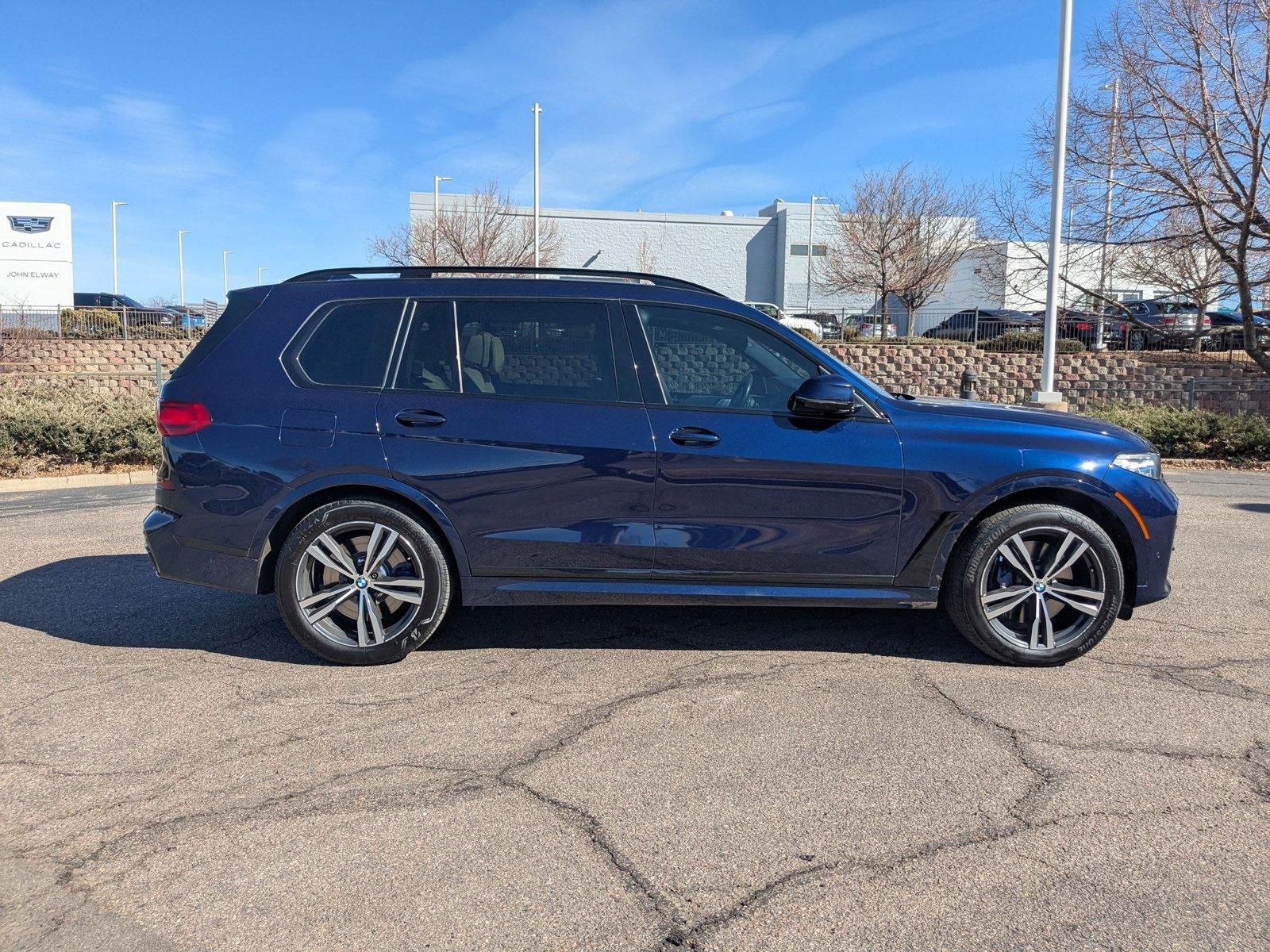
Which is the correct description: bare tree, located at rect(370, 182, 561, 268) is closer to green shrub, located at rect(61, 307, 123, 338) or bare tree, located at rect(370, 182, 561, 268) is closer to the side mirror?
green shrub, located at rect(61, 307, 123, 338)

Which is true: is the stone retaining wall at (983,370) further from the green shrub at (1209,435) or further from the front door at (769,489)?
the front door at (769,489)

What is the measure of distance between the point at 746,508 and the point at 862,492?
55 centimetres

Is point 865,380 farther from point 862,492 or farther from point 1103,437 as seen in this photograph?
point 1103,437

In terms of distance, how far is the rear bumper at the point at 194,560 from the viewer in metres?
4.61

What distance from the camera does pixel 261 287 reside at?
16.0 ft

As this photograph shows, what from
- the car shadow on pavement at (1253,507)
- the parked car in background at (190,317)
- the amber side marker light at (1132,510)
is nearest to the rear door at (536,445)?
the amber side marker light at (1132,510)

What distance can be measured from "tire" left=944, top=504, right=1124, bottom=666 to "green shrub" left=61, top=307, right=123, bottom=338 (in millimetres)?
31487

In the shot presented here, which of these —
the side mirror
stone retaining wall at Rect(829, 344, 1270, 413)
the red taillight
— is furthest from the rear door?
stone retaining wall at Rect(829, 344, 1270, 413)

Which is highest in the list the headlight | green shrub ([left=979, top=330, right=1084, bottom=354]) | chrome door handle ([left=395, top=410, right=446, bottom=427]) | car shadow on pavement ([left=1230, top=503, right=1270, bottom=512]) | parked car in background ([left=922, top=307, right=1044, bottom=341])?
parked car in background ([left=922, top=307, right=1044, bottom=341])

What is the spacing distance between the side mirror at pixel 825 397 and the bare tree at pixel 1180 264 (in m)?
19.1

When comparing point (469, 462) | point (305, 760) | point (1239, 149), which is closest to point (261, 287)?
point (469, 462)

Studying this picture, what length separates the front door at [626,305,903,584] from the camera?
14.6ft

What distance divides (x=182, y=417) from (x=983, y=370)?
24862 millimetres

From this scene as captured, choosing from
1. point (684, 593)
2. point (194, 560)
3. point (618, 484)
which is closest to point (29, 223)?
point (194, 560)
